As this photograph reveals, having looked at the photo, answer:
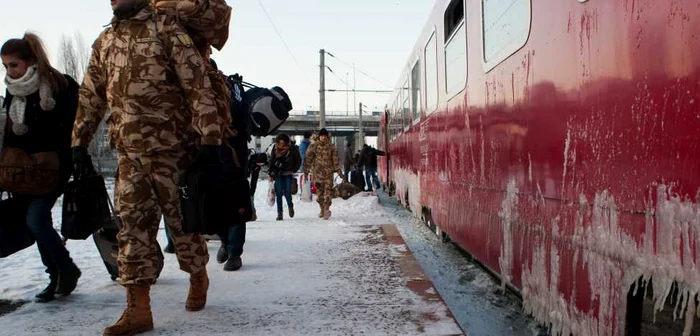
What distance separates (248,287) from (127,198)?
117 cm

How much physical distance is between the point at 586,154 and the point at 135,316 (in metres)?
2.09

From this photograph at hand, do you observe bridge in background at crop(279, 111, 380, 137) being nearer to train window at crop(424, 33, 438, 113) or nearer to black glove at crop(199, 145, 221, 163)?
train window at crop(424, 33, 438, 113)

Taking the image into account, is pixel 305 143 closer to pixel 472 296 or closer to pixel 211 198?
pixel 472 296

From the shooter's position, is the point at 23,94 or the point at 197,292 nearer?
the point at 197,292

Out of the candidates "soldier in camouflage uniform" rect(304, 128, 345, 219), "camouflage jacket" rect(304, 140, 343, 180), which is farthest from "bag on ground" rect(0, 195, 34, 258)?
"camouflage jacket" rect(304, 140, 343, 180)

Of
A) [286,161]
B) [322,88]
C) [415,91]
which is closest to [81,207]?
[415,91]

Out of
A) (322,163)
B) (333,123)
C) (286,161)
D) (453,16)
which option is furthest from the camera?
(333,123)

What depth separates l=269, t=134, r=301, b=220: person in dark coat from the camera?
8203 millimetres

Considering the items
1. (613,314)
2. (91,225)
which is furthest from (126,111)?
(613,314)

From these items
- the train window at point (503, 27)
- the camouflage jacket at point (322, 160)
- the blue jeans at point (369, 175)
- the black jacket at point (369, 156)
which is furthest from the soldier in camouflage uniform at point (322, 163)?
the blue jeans at point (369, 175)

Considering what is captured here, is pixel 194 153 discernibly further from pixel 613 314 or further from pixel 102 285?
pixel 613 314

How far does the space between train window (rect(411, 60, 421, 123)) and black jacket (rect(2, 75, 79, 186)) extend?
448cm

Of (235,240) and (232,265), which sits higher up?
(235,240)

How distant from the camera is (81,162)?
263cm
